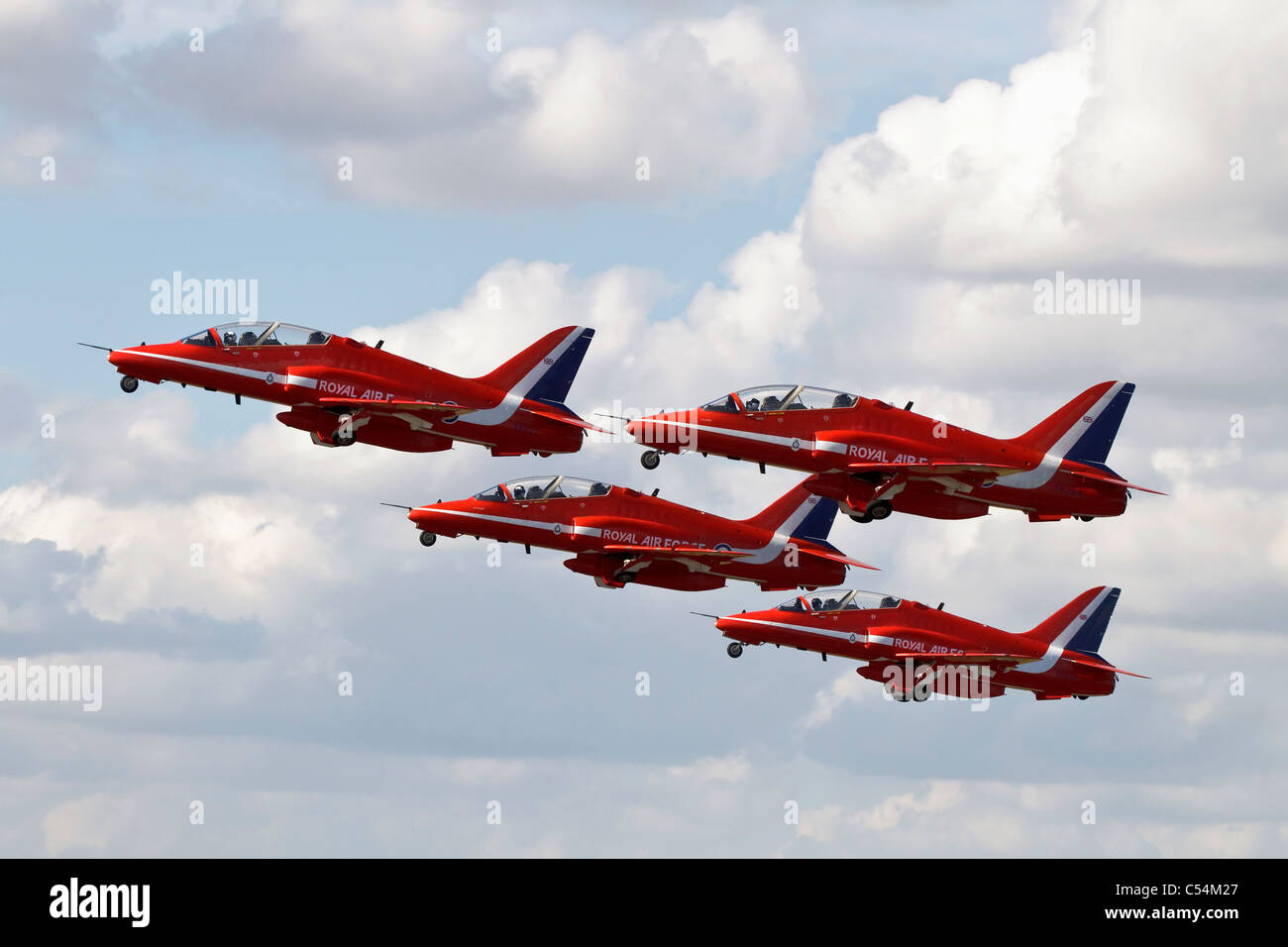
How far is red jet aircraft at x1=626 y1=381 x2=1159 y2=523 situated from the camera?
101 meters

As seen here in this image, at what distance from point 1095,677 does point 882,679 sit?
15943mm

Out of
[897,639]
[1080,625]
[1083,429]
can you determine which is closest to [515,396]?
[1083,429]

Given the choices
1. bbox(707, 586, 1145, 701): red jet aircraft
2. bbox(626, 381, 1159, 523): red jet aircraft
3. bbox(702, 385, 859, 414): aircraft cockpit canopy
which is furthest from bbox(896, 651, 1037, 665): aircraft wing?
bbox(702, 385, 859, 414): aircraft cockpit canopy

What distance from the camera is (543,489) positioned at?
111 metres

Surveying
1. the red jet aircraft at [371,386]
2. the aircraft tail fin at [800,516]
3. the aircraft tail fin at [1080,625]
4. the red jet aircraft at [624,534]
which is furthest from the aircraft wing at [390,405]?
the aircraft tail fin at [1080,625]

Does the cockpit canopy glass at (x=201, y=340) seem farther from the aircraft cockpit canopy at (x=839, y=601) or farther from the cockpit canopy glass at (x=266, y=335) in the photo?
the aircraft cockpit canopy at (x=839, y=601)

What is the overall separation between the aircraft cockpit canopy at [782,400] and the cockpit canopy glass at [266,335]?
17.3 m

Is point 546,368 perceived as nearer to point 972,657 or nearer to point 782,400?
point 782,400

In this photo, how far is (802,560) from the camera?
11875cm

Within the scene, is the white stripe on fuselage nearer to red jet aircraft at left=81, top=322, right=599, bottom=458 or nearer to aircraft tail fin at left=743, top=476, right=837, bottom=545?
red jet aircraft at left=81, top=322, right=599, bottom=458

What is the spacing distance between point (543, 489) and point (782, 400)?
14562 mm

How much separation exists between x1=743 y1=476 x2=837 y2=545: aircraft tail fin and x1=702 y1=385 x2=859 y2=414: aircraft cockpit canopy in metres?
18.3
